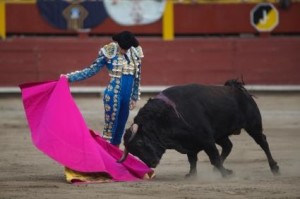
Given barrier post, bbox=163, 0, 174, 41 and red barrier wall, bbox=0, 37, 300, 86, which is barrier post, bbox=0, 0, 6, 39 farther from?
barrier post, bbox=163, 0, 174, 41

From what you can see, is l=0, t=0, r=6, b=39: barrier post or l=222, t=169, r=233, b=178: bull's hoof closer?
l=222, t=169, r=233, b=178: bull's hoof

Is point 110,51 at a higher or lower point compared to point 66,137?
higher

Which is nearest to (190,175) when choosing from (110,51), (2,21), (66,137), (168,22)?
(66,137)

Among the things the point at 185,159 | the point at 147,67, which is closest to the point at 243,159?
the point at 185,159

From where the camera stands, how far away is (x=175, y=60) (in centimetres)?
1442

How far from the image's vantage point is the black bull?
6.10 m

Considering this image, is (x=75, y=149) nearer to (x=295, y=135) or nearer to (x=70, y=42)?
(x=295, y=135)

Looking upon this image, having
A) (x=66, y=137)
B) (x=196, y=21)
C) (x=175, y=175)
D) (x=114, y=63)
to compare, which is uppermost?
(x=114, y=63)

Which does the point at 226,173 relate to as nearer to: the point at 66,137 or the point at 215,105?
the point at 215,105

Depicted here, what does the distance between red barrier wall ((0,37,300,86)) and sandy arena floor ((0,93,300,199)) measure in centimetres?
349

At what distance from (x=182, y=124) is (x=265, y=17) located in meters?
9.62

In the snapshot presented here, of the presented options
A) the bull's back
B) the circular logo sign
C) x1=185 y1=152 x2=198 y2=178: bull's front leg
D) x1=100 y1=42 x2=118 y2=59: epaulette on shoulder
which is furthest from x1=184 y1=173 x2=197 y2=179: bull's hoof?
the circular logo sign

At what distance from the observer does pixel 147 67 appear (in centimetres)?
1431

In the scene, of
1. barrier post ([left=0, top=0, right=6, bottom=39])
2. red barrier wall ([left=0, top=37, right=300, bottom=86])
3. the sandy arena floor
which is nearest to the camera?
the sandy arena floor
